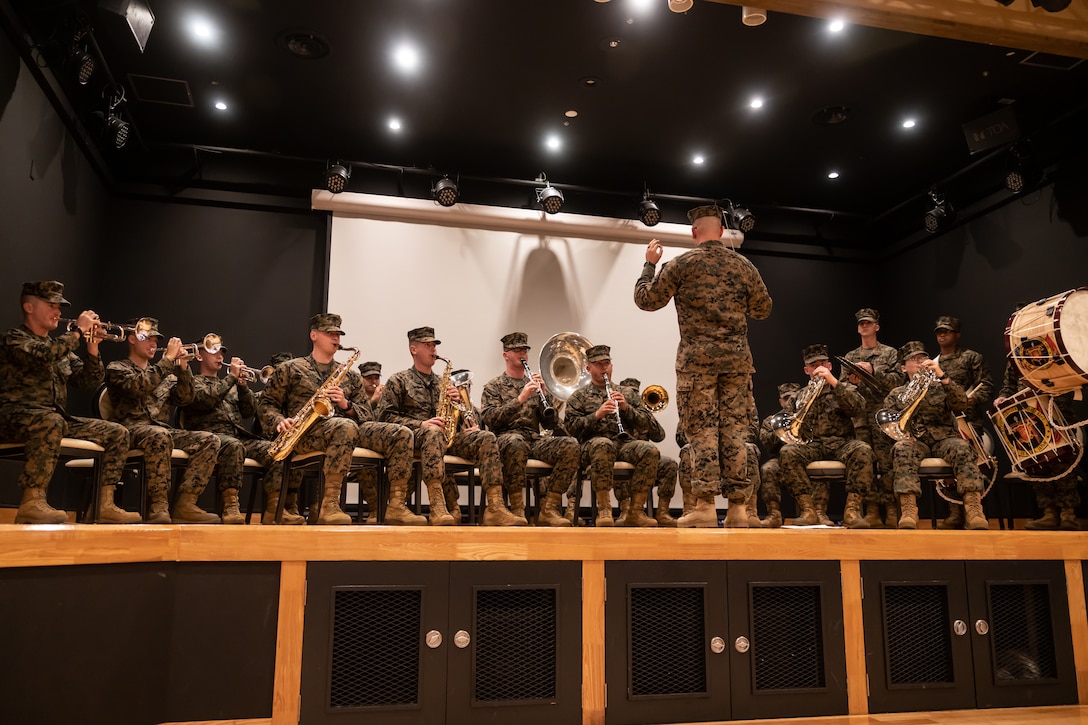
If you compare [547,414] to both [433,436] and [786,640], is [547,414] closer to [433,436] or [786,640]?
[433,436]

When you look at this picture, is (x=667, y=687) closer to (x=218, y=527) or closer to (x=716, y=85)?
(x=218, y=527)

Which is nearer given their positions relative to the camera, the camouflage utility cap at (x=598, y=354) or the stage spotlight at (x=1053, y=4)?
the stage spotlight at (x=1053, y=4)

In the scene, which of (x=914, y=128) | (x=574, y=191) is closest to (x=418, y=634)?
(x=574, y=191)

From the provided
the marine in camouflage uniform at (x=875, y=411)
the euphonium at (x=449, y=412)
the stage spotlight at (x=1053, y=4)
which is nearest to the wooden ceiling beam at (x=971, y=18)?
the stage spotlight at (x=1053, y=4)

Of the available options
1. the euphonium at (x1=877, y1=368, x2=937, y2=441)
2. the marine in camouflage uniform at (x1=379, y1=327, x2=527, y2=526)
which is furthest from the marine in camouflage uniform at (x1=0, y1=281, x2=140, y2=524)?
the euphonium at (x1=877, y1=368, x2=937, y2=441)

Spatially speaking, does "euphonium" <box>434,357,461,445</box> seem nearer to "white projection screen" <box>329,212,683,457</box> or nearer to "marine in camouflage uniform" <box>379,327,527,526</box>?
"marine in camouflage uniform" <box>379,327,527,526</box>

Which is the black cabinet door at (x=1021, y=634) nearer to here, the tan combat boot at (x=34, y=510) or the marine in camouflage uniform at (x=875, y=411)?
the marine in camouflage uniform at (x=875, y=411)

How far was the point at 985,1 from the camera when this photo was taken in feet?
15.6

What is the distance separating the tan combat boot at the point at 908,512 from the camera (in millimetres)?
5223

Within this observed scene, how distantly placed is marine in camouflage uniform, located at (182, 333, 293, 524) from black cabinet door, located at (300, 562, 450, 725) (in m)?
1.85

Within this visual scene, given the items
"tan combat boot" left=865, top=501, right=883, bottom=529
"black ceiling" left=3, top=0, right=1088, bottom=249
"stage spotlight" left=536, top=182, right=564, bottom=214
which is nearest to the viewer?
"black ceiling" left=3, top=0, right=1088, bottom=249

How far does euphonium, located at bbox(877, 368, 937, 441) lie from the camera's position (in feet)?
17.7

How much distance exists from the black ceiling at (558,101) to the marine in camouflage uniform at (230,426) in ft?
7.44

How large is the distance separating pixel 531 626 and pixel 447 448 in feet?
6.83
